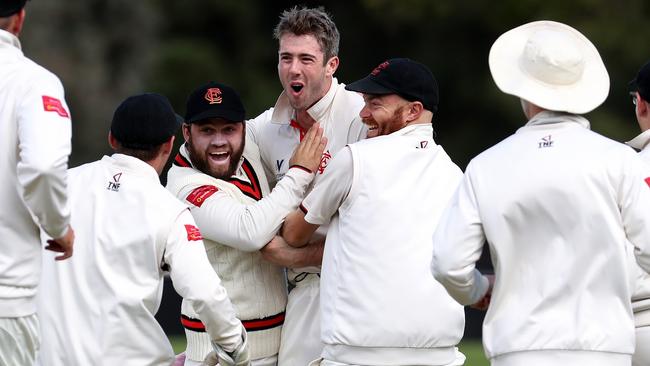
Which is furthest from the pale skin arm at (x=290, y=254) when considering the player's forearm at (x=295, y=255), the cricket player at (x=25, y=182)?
the cricket player at (x=25, y=182)

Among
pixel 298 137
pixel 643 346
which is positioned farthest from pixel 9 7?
pixel 643 346

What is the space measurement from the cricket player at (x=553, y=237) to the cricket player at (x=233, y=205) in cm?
122

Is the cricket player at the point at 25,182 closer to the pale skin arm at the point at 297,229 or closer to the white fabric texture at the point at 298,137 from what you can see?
the pale skin arm at the point at 297,229

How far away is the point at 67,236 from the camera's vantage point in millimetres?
4957

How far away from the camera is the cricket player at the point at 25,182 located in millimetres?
4805

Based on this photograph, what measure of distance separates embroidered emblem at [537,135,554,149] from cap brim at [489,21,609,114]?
10 centimetres

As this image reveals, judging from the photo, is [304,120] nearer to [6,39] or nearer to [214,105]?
[214,105]

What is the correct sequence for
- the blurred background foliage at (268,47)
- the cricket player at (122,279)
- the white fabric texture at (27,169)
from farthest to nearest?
the blurred background foliage at (268,47), the cricket player at (122,279), the white fabric texture at (27,169)

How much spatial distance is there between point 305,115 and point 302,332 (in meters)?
0.96

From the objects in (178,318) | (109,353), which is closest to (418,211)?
(109,353)

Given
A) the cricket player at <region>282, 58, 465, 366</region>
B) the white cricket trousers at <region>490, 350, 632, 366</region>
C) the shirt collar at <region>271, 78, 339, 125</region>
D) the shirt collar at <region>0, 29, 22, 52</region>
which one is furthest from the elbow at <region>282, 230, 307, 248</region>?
the shirt collar at <region>0, 29, 22, 52</region>

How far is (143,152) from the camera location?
5645 mm

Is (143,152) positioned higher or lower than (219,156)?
higher

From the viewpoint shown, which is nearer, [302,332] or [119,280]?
[119,280]
